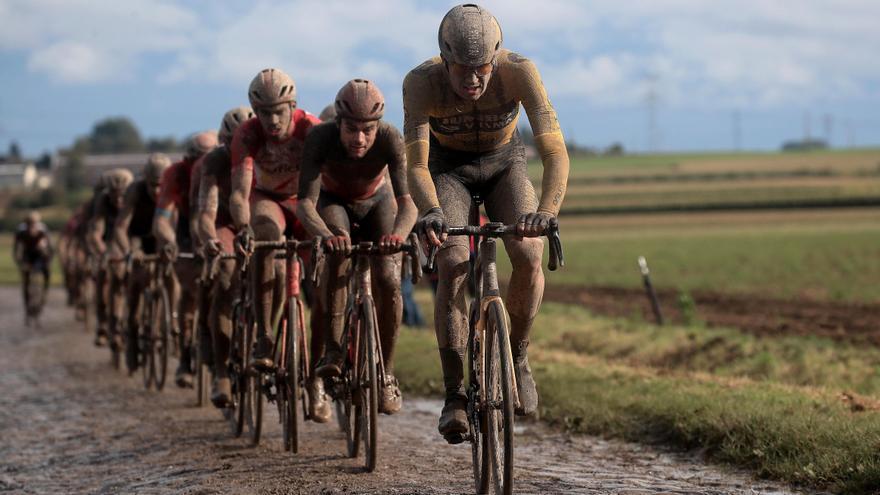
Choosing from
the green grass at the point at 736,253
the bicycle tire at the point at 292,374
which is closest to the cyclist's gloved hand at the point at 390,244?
the bicycle tire at the point at 292,374

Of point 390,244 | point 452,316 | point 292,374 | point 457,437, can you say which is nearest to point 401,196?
point 390,244

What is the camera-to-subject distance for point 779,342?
18.2 m

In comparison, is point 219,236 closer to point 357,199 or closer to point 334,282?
point 357,199

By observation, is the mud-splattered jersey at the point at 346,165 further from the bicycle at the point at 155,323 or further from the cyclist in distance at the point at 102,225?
the cyclist in distance at the point at 102,225

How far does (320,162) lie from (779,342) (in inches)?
399

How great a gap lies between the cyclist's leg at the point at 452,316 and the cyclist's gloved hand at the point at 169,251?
660cm

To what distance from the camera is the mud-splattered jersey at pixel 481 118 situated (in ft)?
25.1

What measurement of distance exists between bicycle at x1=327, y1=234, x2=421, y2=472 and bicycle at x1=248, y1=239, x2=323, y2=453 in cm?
34

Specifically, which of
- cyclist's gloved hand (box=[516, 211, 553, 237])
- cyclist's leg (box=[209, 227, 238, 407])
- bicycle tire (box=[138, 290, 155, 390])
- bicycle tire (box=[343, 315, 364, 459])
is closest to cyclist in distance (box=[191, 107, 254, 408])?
cyclist's leg (box=[209, 227, 238, 407])

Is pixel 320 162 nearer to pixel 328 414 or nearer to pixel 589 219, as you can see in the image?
pixel 328 414

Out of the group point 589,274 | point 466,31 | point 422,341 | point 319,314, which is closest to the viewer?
point 466,31

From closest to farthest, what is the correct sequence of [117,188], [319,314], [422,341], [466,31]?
[466,31] < [319,314] < [422,341] < [117,188]

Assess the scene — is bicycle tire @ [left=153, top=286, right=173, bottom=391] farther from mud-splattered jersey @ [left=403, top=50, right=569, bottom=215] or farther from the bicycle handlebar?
the bicycle handlebar

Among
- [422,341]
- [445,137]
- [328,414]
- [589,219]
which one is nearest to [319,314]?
[328,414]
